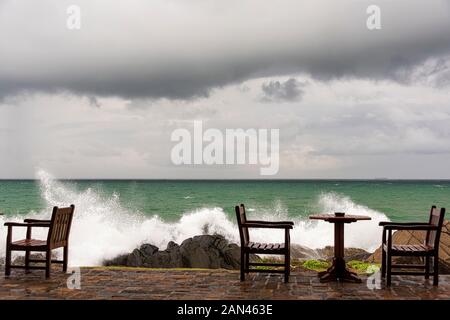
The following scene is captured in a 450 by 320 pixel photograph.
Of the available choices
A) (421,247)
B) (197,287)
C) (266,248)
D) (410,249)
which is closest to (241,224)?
(266,248)

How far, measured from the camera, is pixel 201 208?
133ft

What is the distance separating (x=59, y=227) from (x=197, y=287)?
207cm

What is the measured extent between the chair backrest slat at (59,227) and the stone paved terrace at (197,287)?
0.48 metres

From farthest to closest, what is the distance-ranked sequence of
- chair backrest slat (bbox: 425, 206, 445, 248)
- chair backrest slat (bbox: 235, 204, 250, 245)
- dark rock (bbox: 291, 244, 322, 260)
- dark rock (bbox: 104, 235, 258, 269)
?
dark rock (bbox: 291, 244, 322, 260)
dark rock (bbox: 104, 235, 258, 269)
chair backrest slat (bbox: 235, 204, 250, 245)
chair backrest slat (bbox: 425, 206, 445, 248)

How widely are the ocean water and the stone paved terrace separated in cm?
1047

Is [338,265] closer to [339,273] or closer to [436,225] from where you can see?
[339,273]

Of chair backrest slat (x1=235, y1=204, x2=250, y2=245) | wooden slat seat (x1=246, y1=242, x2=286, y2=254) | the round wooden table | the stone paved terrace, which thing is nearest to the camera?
the stone paved terrace

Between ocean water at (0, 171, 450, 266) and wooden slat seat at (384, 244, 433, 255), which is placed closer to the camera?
wooden slat seat at (384, 244, 433, 255)

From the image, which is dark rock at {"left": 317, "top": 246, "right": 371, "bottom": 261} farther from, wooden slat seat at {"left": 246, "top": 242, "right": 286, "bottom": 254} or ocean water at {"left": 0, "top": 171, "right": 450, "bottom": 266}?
wooden slat seat at {"left": 246, "top": 242, "right": 286, "bottom": 254}

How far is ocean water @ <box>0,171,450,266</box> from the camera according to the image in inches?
810

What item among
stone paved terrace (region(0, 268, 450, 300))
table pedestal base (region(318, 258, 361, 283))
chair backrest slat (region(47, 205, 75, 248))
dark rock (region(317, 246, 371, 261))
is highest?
chair backrest slat (region(47, 205, 75, 248))

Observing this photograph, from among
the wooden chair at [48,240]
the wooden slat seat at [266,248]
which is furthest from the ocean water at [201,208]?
the wooden slat seat at [266,248]

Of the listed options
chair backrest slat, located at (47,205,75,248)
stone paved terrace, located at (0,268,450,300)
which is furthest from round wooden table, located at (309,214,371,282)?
chair backrest slat, located at (47,205,75,248)

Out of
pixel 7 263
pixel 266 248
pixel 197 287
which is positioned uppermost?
pixel 266 248
